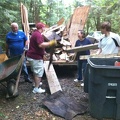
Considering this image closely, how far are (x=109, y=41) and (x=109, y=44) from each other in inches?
2.8

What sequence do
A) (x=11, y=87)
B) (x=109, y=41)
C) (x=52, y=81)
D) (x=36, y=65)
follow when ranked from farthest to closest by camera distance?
1. (x=52, y=81)
2. (x=36, y=65)
3. (x=11, y=87)
4. (x=109, y=41)

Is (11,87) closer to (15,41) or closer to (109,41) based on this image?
(15,41)

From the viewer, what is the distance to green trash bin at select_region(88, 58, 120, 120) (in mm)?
3508

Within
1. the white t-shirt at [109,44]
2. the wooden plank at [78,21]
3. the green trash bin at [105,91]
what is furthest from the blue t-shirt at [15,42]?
the wooden plank at [78,21]

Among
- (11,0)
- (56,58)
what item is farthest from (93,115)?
(11,0)

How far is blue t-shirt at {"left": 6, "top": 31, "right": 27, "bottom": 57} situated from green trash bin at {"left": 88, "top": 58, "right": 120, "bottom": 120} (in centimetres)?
267

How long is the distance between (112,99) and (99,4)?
11.8m

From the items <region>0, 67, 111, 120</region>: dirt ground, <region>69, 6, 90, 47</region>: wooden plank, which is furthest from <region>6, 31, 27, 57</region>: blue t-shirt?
<region>69, 6, 90, 47</region>: wooden plank

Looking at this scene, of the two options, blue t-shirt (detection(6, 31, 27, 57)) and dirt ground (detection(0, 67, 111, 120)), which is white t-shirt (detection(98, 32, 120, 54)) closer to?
dirt ground (detection(0, 67, 111, 120))

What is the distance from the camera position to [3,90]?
526 cm

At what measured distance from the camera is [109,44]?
4.44m

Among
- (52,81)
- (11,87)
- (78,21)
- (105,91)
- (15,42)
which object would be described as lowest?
(52,81)

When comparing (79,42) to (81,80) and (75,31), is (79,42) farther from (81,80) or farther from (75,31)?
(75,31)

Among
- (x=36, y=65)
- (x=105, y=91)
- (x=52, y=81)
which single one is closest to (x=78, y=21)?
(x=52, y=81)
